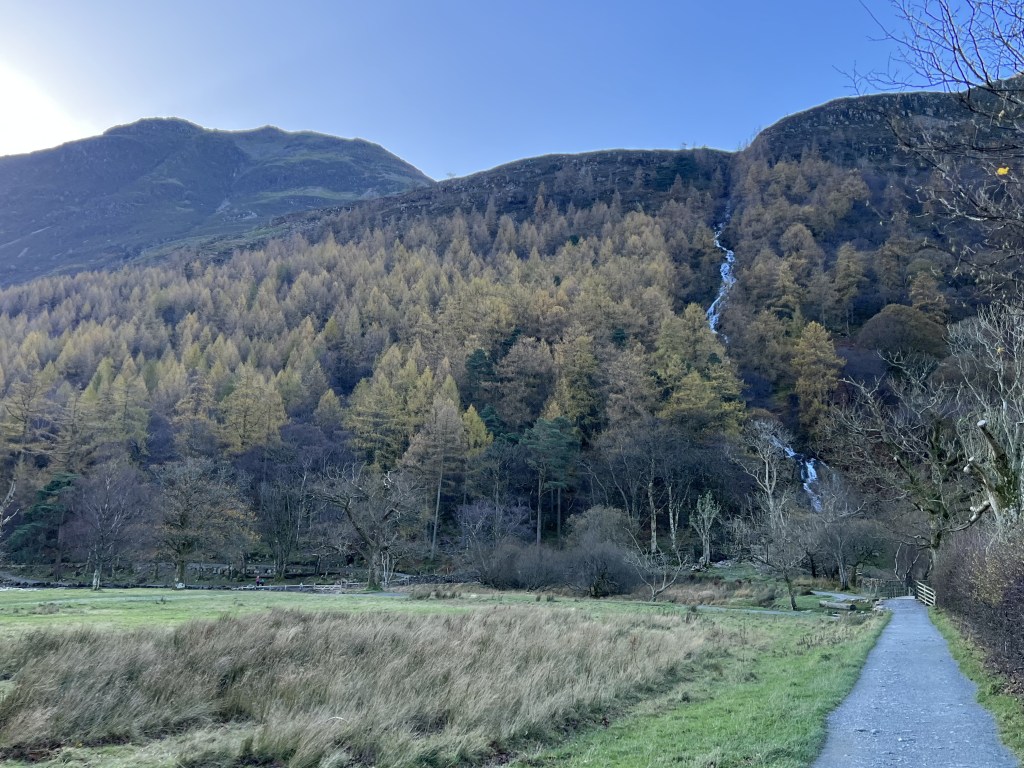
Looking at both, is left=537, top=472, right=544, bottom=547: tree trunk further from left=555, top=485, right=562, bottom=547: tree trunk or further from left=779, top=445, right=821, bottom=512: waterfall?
left=779, top=445, right=821, bottom=512: waterfall

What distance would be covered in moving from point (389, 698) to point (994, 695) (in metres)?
8.41

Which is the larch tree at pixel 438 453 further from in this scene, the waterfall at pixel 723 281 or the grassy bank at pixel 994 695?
→ the grassy bank at pixel 994 695

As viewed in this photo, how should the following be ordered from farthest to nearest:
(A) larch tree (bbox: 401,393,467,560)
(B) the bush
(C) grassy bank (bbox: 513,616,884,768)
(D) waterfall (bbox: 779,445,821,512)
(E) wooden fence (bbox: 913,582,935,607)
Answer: (A) larch tree (bbox: 401,393,467,560)
(D) waterfall (bbox: 779,445,821,512)
(E) wooden fence (bbox: 913,582,935,607)
(B) the bush
(C) grassy bank (bbox: 513,616,884,768)

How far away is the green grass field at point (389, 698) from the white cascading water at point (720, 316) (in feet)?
136

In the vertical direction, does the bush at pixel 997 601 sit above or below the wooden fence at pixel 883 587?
above

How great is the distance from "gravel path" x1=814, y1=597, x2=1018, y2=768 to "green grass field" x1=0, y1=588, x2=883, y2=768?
0.34 m

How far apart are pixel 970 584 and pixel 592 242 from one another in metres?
108

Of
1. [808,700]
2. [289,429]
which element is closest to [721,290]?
[289,429]

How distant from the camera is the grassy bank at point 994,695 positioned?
675 centimetres

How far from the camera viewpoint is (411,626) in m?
13.6

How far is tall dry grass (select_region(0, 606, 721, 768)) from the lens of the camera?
6.83 metres

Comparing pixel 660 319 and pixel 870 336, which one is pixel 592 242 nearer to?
pixel 660 319

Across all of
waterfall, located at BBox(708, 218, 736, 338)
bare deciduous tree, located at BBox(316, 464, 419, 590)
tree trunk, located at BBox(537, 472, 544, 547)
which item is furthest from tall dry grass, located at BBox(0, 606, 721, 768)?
waterfall, located at BBox(708, 218, 736, 338)

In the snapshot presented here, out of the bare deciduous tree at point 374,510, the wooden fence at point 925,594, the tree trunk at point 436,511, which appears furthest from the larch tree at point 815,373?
the bare deciduous tree at point 374,510
